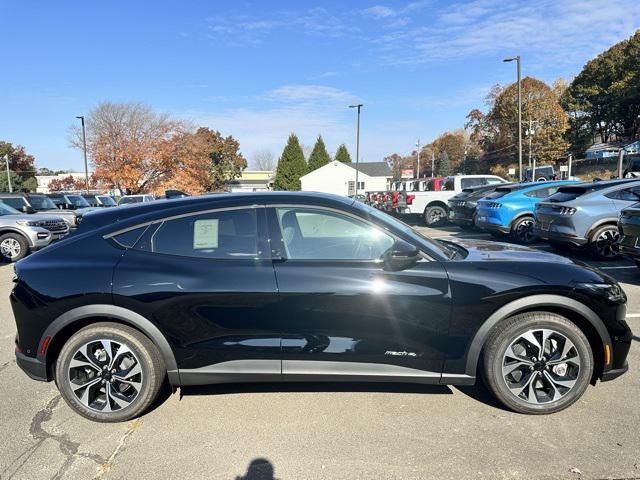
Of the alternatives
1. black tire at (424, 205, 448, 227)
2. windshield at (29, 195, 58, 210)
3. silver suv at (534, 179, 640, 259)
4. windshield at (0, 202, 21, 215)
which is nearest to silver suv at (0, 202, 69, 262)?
windshield at (0, 202, 21, 215)

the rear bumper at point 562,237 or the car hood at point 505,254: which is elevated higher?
the car hood at point 505,254

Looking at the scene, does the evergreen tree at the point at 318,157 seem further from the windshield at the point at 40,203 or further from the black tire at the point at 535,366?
the black tire at the point at 535,366

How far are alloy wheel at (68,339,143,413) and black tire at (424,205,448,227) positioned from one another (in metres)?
14.4

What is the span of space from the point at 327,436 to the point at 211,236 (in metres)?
1.60

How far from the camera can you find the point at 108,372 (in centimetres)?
303

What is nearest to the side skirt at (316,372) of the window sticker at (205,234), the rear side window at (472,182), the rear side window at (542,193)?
the window sticker at (205,234)

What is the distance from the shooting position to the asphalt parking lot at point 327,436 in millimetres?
2520

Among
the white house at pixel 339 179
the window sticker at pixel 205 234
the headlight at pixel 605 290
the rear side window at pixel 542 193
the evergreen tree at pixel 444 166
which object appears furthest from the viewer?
the evergreen tree at pixel 444 166

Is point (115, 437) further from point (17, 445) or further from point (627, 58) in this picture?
point (627, 58)

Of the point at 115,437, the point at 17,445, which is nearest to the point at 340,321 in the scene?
the point at 115,437

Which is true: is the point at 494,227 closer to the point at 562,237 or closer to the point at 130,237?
the point at 562,237

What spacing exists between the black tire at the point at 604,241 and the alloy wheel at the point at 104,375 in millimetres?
7836

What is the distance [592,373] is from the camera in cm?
304

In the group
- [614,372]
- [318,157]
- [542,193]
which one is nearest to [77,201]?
[542,193]
